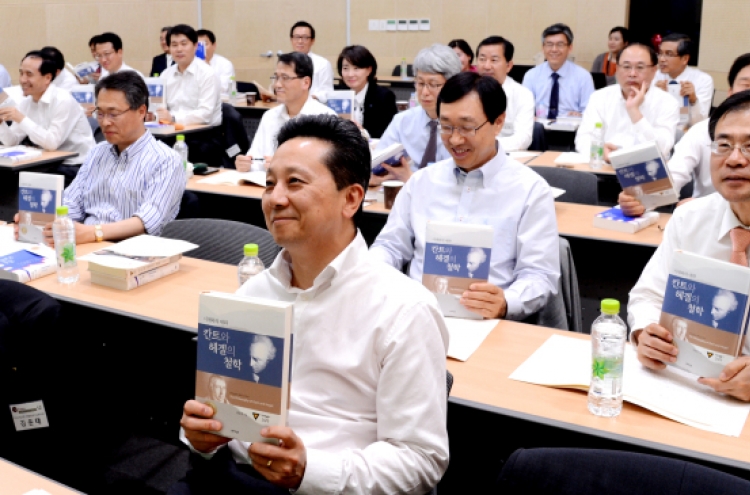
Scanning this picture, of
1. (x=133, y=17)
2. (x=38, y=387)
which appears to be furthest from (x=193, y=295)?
(x=133, y=17)

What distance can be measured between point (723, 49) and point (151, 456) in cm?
733

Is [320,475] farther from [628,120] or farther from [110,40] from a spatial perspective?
[110,40]

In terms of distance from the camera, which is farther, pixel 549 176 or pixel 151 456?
pixel 549 176

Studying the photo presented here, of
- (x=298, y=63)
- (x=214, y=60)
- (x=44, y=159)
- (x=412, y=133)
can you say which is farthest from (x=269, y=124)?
(x=214, y=60)

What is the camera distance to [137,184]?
3479 millimetres

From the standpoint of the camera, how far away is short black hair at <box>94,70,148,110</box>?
3410 mm

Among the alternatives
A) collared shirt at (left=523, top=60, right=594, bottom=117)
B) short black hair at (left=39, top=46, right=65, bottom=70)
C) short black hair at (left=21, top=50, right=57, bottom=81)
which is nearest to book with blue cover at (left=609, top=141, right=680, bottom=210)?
collared shirt at (left=523, top=60, right=594, bottom=117)

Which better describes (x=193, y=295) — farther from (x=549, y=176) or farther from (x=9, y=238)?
(x=549, y=176)

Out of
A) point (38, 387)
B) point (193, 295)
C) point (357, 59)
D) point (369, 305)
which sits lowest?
point (38, 387)

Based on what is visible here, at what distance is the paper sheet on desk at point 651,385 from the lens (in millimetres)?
1720

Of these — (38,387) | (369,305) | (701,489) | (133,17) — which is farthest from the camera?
(133,17)

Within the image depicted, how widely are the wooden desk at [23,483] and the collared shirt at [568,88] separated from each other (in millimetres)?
5960

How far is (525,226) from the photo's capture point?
2.67m

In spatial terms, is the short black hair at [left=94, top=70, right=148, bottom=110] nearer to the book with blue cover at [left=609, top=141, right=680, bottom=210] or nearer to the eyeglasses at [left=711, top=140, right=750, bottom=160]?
the book with blue cover at [left=609, top=141, right=680, bottom=210]
